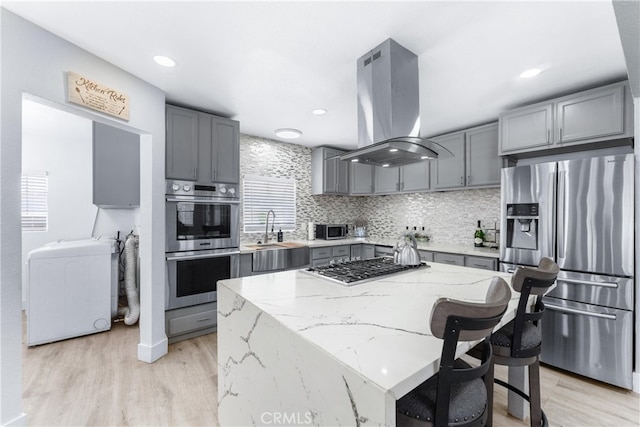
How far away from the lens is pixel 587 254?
2.24 metres

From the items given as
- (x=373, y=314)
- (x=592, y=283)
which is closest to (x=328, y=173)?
(x=592, y=283)

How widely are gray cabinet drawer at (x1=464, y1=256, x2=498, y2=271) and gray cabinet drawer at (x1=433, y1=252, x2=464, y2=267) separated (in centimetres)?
5

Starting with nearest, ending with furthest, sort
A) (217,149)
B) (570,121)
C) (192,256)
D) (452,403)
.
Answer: (452,403) → (570,121) → (192,256) → (217,149)

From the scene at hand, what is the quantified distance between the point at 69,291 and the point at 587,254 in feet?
16.2

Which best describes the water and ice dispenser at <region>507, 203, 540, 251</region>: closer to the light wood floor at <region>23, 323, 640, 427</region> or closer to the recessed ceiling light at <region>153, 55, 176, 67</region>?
the light wood floor at <region>23, 323, 640, 427</region>

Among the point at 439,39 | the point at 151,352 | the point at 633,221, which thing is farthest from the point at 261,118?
the point at 633,221

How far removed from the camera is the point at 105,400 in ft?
6.44

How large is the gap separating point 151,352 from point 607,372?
3783 mm

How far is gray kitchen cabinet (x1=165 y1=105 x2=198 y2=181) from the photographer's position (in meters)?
2.76

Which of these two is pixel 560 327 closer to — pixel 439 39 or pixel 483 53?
pixel 483 53

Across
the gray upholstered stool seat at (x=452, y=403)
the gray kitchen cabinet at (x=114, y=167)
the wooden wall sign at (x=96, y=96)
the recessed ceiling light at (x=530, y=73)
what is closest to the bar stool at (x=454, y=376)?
the gray upholstered stool seat at (x=452, y=403)

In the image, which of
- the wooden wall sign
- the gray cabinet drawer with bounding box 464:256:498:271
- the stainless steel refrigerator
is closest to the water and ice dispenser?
the stainless steel refrigerator

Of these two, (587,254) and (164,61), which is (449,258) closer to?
(587,254)

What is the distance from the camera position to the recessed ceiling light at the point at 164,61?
204 cm
